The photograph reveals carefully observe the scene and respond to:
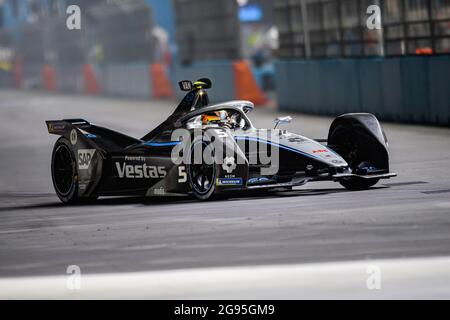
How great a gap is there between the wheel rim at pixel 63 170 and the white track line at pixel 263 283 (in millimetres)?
4792

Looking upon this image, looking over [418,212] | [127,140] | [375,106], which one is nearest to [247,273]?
[418,212]

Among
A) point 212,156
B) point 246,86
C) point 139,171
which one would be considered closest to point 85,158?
point 139,171

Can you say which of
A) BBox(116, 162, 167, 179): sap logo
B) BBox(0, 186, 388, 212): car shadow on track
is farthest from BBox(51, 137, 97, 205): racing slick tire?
BBox(116, 162, 167, 179): sap logo

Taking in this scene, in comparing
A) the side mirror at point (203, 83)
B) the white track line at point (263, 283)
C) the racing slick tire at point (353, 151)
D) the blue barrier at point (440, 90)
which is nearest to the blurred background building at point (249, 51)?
the blue barrier at point (440, 90)

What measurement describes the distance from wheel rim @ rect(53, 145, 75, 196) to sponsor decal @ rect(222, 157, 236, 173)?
2225mm

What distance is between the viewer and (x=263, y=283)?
7473mm

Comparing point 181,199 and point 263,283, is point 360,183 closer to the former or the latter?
point 181,199

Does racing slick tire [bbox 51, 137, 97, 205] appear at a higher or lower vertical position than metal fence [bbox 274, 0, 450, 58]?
lower

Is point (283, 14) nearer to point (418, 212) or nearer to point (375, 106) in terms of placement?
point (375, 106)

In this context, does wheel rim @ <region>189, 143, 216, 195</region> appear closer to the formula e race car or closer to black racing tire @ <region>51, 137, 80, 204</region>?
the formula e race car

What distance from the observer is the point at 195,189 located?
38.4 ft

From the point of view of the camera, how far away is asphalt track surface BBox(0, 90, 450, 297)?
837 cm

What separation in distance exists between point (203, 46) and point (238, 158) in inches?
1184

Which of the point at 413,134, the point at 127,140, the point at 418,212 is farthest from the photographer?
the point at 413,134
